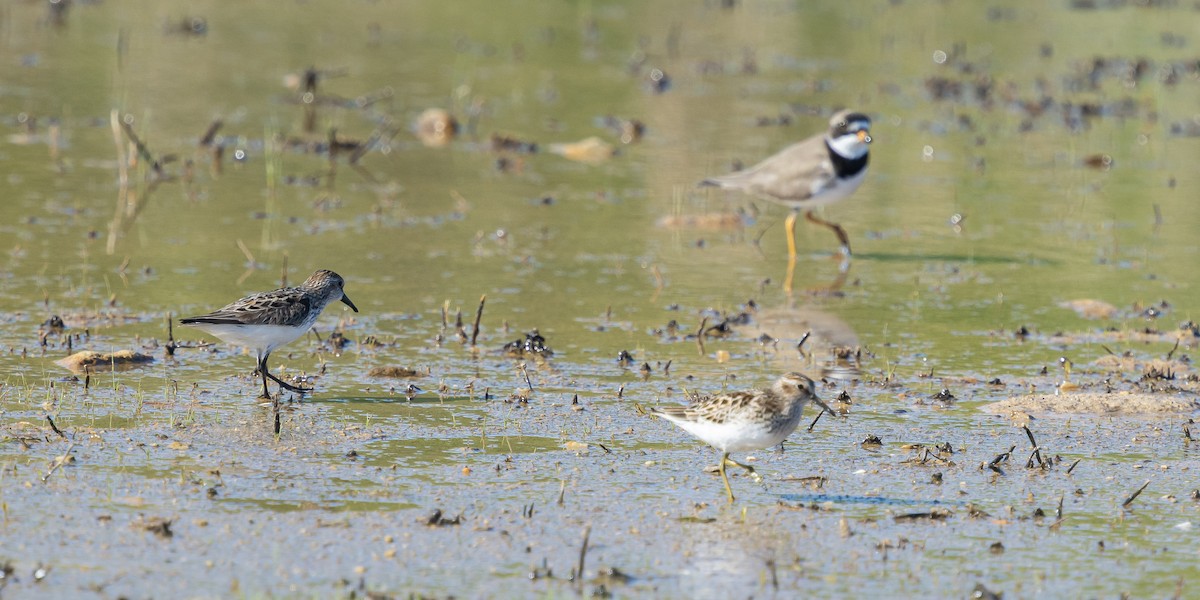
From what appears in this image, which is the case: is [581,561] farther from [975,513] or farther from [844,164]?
[844,164]

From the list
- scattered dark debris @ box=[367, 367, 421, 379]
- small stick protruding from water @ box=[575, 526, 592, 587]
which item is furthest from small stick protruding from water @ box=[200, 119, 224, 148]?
small stick protruding from water @ box=[575, 526, 592, 587]

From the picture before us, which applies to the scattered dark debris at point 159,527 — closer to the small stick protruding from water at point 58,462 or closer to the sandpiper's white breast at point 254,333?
the small stick protruding from water at point 58,462

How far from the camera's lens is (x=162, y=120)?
2070 cm

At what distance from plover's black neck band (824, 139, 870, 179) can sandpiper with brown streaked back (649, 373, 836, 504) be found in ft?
24.0

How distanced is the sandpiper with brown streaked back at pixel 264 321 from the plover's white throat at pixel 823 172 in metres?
6.37

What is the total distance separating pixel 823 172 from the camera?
15594 millimetres

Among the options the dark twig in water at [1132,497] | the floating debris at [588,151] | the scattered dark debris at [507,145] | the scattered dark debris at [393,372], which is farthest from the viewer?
the scattered dark debris at [507,145]

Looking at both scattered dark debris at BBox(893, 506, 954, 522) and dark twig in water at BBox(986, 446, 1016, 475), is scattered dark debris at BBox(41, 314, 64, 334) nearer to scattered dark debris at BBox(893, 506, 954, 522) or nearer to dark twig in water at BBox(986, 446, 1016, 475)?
scattered dark debris at BBox(893, 506, 954, 522)

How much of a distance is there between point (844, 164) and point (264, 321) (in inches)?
295

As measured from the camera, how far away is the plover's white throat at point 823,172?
15.6 meters

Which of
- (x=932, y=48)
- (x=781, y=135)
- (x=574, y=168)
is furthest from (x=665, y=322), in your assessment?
(x=932, y=48)

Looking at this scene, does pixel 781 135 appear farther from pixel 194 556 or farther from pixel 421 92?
pixel 194 556

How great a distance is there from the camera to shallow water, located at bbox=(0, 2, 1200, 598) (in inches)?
302

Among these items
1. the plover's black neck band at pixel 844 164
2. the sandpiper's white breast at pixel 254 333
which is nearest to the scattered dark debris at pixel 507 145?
the plover's black neck band at pixel 844 164
